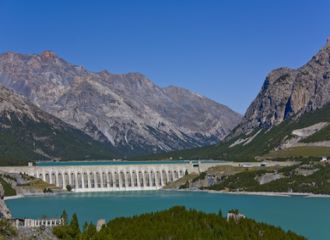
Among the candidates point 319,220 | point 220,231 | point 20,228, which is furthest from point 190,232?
point 319,220

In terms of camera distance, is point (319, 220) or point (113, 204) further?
point (113, 204)

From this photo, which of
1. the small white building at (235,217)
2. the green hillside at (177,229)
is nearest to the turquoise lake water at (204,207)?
the small white building at (235,217)

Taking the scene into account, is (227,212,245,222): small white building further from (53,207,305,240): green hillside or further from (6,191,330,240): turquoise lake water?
(6,191,330,240): turquoise lake water

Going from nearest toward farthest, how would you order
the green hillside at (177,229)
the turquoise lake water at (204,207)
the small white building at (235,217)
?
1. the green hillside at (177,229)
2. the small white building at (235,217)
3. the turquoise lake water at (204,207)

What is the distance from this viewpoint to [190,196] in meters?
196

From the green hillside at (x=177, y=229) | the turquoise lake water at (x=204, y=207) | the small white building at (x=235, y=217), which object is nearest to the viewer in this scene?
the green hillside at (x=177, y=229)

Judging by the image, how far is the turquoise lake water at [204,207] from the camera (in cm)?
13325

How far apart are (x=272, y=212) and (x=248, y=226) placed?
81882 millimetres

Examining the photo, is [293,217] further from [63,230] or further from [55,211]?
[63,230]

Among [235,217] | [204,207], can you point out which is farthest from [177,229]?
[204,207]

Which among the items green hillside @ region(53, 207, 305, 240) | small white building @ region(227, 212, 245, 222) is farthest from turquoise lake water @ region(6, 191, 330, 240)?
green hillside @ region(53, 207, 305, 240)

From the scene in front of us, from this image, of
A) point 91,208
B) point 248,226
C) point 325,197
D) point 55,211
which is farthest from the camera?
point 325,197

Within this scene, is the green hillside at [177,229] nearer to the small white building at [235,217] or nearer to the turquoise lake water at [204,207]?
the small white building at [235,217]

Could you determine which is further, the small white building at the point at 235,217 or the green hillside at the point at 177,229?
the small white building at the point at 235,217
